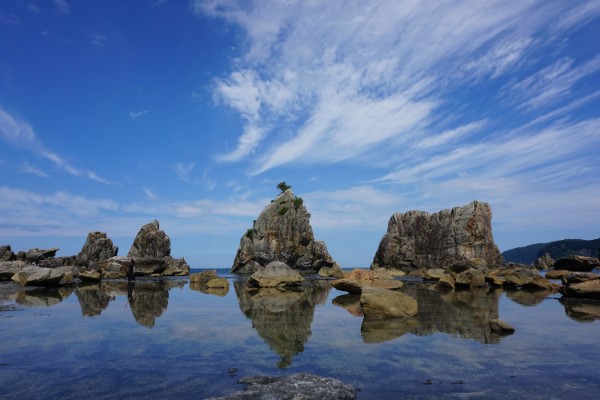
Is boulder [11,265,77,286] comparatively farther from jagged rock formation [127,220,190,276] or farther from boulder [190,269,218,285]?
jagged rock formation [127,220,190,276]

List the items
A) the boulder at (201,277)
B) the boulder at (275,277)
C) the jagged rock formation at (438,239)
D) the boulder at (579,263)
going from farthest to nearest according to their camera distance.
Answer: the jagged rock formation at (438,239) → the boulder at (579,263) → the boulder at (201,277) → the boulder at (275,277)

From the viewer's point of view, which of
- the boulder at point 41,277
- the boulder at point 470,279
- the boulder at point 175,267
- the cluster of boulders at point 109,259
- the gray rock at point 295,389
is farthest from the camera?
the boulder at point 175,267

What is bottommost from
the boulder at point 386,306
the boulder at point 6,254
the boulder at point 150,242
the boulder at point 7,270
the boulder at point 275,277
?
the boulder at point 386,306

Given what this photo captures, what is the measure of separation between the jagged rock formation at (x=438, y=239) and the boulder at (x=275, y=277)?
57.3 metres

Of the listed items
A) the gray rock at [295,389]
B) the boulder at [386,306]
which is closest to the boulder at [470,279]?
the boulder at [386,306]

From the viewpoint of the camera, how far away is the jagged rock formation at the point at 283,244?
9869 cm

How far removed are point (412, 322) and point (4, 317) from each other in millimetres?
18745

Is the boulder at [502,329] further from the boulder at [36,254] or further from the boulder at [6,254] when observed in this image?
the boulder at [36,254]

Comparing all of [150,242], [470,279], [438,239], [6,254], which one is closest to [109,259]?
[150,242]

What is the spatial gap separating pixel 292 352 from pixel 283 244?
291 feet

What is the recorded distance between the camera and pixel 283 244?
100250 millimetres

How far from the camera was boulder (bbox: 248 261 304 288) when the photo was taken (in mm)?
37500

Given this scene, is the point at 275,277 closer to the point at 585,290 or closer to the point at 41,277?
the point at 41,277

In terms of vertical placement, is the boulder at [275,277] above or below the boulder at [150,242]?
below
